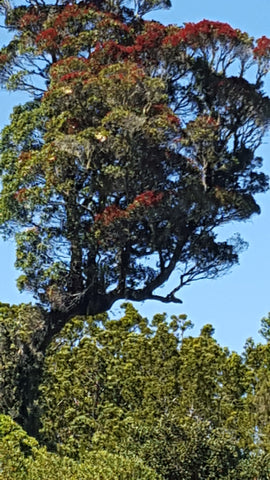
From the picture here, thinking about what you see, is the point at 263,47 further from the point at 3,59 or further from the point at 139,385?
the point at 139,385

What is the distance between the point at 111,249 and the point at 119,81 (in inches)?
113

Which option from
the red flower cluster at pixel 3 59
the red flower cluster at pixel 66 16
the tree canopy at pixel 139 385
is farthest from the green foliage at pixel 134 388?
the red flower cluster at pixel 66 16

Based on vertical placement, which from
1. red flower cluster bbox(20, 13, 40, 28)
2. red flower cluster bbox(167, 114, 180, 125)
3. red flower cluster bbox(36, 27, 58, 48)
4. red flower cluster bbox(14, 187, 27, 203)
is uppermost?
red flower cluster bbox(20, 13, 40, 28)

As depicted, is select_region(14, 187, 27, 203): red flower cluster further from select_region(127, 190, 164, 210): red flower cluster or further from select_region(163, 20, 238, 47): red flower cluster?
select_region(163, 20, 238, 47): red flower cluster

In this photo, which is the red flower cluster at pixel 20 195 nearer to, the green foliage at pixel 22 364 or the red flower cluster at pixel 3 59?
the green foliage at pixel 22 364

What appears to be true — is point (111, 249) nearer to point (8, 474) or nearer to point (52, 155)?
point (52, 155)

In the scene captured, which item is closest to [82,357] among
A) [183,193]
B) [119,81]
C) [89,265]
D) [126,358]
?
[126,358]

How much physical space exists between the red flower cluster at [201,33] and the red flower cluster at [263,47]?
1.59ft

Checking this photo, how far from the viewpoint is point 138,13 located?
20953 mm

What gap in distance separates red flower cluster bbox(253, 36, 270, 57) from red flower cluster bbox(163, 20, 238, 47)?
0.48 metres

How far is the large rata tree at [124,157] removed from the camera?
59.6 feet

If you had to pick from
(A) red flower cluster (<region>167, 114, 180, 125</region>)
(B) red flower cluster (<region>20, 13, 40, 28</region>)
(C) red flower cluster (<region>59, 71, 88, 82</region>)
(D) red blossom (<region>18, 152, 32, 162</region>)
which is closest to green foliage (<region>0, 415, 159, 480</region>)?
(D) red blossom (<region>18, 152, 32, 162</region>)

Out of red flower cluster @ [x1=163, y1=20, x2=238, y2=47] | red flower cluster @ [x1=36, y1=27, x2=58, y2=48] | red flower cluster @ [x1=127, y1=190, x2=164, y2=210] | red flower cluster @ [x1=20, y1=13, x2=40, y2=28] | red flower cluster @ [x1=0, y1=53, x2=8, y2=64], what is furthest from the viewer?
red flower cluster @ [x1=20, y1=13, x2=40, y2=28]

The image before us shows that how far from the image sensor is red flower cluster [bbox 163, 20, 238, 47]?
1917 centimetres
